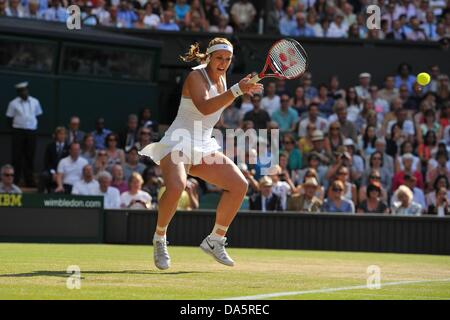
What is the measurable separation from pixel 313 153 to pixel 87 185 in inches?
160

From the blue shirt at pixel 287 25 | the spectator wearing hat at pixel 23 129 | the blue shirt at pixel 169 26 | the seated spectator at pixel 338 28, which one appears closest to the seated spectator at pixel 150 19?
the blue shirt at pixel 169 26

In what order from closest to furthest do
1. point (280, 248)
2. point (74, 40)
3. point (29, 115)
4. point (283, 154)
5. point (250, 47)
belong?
point (280, 248)
point (283, 154)
point (29, 115)
point (74, 40)
point (250, 47)

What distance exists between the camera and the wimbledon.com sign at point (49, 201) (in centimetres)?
1526

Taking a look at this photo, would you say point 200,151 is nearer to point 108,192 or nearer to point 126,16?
point 108,192

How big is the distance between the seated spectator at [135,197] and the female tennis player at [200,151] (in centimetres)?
684

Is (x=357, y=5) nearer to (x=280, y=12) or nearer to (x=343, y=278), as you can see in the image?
(x=280, y=12)

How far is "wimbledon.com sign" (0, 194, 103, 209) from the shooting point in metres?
15.3

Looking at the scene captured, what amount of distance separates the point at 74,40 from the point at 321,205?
706 centimetres

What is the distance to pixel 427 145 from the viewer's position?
19.5 m

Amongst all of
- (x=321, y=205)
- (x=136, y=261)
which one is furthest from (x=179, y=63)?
(x=136, y=261)

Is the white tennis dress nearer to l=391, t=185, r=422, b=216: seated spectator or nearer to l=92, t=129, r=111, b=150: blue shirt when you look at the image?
l=391, t=185, r=422, b=216: seated spectator

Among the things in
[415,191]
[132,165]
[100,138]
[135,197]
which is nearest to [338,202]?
[415,191]

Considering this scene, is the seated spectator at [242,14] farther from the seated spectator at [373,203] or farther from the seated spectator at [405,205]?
the seated spectator at [405,205]

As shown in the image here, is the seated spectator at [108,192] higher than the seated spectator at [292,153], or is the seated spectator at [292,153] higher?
the seated spectator at [292,153]
